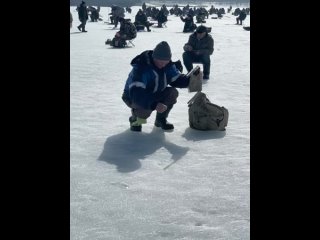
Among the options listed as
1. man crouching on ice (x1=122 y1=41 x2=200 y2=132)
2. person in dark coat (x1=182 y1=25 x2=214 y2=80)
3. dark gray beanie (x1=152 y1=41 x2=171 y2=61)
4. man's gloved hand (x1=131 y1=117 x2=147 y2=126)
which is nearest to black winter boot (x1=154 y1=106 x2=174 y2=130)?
man crouching on ice (x1=122 y1=41 x2=200 y2=132)

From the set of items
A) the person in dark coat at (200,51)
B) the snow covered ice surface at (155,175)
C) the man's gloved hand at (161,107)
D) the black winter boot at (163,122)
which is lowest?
the snow covered ice surface at (155,175)

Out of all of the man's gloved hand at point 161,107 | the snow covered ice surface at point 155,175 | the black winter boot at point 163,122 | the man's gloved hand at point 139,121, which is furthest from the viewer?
the black winter boot at point 163,122

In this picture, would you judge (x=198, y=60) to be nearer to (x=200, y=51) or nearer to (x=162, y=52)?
(x=200, y=51)

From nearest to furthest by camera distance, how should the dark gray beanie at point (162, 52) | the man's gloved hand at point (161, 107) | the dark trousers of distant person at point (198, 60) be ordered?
the dark gray beanie at point (162, 52) → the man's gloved hand at point (161, 107) → the dark trousers of distant person at point (198, 60)

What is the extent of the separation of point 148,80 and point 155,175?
1.46m

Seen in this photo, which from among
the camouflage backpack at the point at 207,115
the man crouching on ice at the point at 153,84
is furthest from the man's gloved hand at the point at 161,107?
the camouflage backpack at the point at 207,115

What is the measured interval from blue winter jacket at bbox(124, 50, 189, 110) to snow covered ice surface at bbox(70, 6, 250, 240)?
1.22ft

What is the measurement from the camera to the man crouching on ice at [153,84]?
15.5 feet

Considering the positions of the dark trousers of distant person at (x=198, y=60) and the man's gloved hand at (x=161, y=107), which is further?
the dark trousers of distant person at (x=198, y=60)

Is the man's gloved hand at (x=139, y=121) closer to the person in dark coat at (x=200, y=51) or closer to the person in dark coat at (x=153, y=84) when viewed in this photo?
the person in dark coat at (x=153, y=84)

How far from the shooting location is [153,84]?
4.92 metres
